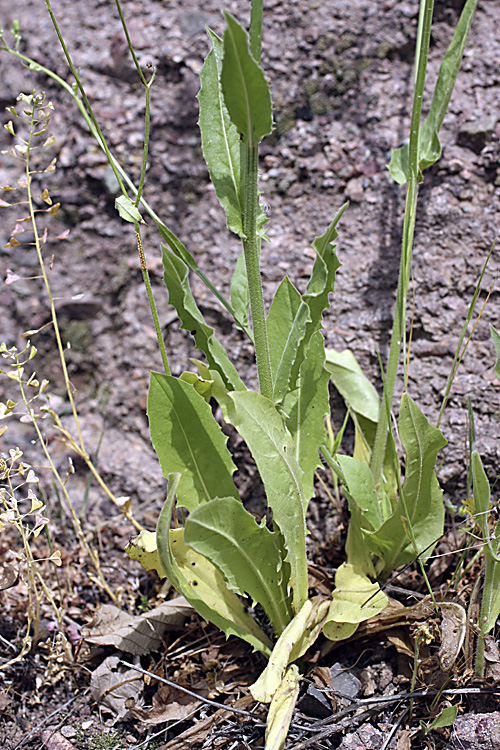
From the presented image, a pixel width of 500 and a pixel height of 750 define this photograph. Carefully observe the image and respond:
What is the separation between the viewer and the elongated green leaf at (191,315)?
1124mm

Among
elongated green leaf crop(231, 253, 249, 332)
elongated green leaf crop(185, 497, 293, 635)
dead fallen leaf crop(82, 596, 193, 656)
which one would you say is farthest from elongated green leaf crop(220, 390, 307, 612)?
dead fallen leaf crop(82, 596, 193, 656)

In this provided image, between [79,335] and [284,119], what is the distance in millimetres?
1110

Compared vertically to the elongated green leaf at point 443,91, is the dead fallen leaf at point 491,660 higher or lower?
lower

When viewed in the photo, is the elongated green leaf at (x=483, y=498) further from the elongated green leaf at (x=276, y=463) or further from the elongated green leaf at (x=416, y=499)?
the elongated green leaf at (x=276, y=463)

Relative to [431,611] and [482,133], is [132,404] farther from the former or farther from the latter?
[482,133]

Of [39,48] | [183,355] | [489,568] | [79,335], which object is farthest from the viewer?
[39,48]

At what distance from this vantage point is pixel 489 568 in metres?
1.16

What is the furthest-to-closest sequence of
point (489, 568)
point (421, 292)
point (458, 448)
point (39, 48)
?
point (39, 48) → point (421, 292) → point (458, 448) → point (489, 568)

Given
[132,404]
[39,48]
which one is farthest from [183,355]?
[39,48]

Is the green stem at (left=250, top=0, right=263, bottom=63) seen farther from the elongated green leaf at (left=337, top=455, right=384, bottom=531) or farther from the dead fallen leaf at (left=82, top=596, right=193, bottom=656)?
the dead fallen leaf at (left=82, top=596, right=193, bottom=656)

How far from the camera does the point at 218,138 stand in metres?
1.21

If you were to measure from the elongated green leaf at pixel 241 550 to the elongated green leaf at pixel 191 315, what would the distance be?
29 centimetres

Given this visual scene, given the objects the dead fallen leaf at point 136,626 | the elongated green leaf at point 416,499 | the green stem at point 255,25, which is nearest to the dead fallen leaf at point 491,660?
the elongated green leaf at point 416,499

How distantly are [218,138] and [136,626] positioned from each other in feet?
3.65
